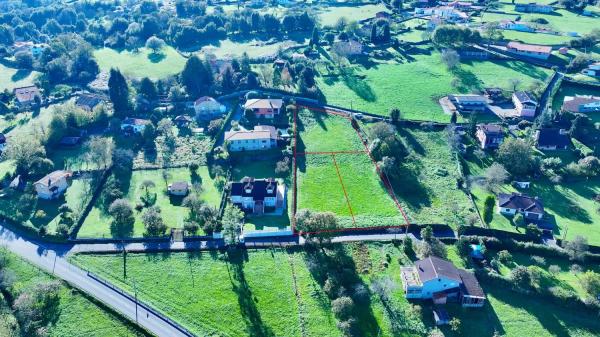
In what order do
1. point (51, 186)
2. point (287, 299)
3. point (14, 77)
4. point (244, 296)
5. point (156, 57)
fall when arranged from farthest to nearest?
1. point (156, 57)
2. point (14, 77)
3. point (51, 186)
4. point (244, 296)
5. point (287, 299)

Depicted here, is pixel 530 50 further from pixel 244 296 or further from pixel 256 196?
pixel 244 296

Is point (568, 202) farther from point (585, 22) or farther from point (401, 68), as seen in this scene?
point (585, 22)

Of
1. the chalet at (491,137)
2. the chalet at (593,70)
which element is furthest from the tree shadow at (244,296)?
the chalet at (593,70)

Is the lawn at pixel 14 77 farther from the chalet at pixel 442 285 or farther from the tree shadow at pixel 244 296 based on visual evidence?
the chalet at pixel 442 285

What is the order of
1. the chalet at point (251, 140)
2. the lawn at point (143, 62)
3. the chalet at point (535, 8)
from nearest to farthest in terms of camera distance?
the chalet at point (251, 140) < the lawn at point (143, 62) < the chalet at point (535, 8)

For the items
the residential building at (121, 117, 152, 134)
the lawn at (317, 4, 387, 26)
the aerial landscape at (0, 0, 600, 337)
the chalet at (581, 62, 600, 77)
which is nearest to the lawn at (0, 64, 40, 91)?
A: the aerial landscape at (0, 0, 600, 337)

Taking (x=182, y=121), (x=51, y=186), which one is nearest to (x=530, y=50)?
(x=182, y=121)

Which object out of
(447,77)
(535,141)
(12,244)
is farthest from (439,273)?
(447,77)
